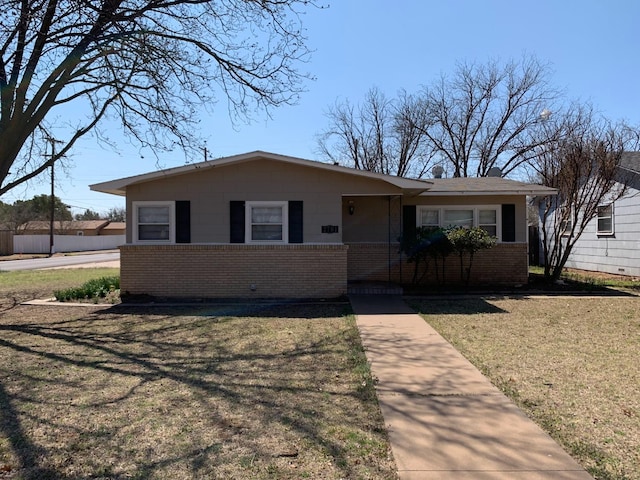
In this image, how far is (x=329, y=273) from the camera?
10.6 m

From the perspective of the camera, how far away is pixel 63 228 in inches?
2162

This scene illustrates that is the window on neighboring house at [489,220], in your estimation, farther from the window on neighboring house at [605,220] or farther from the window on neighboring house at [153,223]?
the window on neighboring house at [153,223]

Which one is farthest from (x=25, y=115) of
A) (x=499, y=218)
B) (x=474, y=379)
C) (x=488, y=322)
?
(x=499, y=218)

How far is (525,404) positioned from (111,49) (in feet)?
28.9

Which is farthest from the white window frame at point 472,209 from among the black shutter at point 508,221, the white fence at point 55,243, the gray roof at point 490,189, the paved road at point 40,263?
the white fence at point 55,243

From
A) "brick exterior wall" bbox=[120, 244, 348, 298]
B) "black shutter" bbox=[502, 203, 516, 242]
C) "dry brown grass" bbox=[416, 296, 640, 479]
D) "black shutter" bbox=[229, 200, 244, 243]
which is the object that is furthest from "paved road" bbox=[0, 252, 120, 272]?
"dry brown grass" bbox=[416, 296, 640, 479]

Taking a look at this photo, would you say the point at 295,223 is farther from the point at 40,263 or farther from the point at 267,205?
the point at 40,263

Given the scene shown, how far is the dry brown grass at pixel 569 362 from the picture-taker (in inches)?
132

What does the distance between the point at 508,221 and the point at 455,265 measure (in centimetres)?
195

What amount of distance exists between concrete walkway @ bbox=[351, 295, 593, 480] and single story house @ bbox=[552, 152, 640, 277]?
444 inches

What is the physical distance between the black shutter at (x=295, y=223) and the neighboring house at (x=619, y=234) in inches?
387

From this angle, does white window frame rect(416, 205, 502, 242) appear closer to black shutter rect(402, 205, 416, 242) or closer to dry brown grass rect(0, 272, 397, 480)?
black shutter rect(402, 205, 416, 242)

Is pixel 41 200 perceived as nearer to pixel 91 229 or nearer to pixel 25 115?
pixel 91 229

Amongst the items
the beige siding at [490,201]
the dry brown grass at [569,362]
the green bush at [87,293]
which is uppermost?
the beige siding at [490,201]
